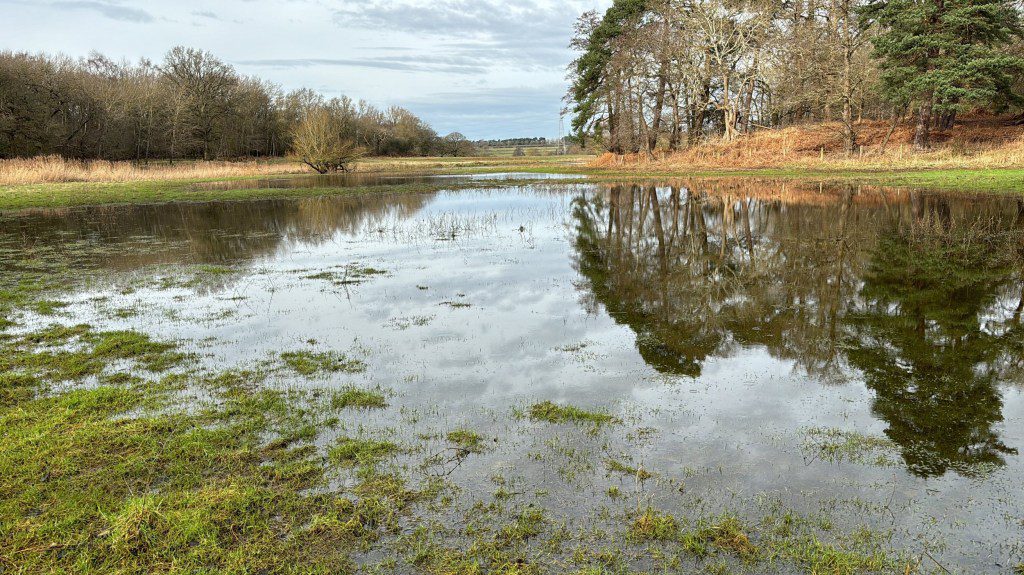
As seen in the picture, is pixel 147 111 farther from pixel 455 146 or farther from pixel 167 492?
pixel 167 492

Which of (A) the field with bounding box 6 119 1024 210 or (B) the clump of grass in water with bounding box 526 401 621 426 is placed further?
(A) the field with bounding box 6 119 1024 210

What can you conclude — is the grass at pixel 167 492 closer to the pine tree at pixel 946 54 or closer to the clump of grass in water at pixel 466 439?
the clump of grass in water at pixel 466 439

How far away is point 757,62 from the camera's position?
123 feet

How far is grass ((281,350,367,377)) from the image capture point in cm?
699

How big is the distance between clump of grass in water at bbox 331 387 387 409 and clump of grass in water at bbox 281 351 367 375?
69 centimetres

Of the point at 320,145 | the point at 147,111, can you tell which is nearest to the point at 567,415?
the point at 320,145

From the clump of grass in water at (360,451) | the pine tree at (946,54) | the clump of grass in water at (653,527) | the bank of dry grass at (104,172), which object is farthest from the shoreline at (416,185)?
the clump of grass in water at (360,451)

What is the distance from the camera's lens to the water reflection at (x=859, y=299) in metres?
5.89

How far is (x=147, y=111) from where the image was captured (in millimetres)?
55344

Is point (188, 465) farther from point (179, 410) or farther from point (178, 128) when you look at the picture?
point (178, 128)

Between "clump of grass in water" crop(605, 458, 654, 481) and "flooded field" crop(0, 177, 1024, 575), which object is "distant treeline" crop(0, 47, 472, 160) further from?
"clump of grass in water" crop(605, 458, 654, 481)

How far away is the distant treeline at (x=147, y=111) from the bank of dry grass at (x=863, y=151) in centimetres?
3487

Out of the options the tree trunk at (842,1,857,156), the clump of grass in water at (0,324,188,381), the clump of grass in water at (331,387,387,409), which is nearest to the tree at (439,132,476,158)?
the tree trunk at (842,1,857,156)

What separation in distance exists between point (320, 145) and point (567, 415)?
52.3 meters
